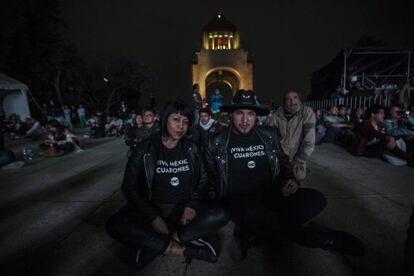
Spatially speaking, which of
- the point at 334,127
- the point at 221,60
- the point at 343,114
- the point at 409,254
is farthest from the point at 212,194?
the point at 221,60

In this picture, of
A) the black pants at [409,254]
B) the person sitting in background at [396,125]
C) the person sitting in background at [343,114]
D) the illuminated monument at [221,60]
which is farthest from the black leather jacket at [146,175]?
the illuminated monument at [221,60]

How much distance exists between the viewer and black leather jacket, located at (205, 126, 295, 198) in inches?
101

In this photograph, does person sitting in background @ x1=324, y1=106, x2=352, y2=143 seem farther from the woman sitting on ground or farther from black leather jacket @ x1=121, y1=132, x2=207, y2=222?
the woman sitting on ground

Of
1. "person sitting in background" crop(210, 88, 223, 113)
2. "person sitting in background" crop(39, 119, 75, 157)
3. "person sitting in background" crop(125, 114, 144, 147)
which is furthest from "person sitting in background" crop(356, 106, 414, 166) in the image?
"person sitting in background" crop(39, 119, 75, 157)

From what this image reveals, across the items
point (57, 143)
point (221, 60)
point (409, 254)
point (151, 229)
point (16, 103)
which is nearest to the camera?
point (409, 254)

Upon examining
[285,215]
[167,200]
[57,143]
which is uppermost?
[167,200]

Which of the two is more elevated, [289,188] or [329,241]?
[289,188]

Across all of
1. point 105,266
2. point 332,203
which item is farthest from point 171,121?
point 332,203

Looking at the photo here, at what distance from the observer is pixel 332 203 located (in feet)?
11.0

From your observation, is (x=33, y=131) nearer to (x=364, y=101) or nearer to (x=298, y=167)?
(x=298, y=167)

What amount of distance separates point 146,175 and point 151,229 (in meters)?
0.54

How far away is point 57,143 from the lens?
8156 millimetres

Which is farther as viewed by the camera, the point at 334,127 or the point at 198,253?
the point at 334,127

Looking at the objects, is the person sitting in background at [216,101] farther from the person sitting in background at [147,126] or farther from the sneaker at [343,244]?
the sneaker at [343,244]
